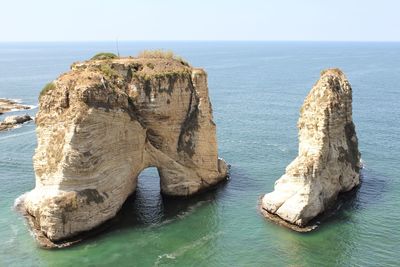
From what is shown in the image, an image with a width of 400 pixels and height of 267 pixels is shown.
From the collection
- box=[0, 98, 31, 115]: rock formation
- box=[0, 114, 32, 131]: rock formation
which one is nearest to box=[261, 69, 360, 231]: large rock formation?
box=[0, 114, 32, 131]: rock formation

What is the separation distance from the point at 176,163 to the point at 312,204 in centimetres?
1433

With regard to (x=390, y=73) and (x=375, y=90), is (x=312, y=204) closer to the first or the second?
(x=375, y=90)

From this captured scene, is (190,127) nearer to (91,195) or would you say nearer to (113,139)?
(113,139)

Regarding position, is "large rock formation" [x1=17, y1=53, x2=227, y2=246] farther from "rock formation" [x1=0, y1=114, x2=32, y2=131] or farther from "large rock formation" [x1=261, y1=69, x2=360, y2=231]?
"rock formation" [x1=0, y1=114, x2=32, y2=131]

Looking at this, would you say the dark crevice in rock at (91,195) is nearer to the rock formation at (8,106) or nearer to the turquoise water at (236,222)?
the turquoise water at (236,222)

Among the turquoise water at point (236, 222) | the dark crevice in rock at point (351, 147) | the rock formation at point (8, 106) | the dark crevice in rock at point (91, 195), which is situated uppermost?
the dark crevice in rock at point (351, 147)

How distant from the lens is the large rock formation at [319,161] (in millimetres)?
40969

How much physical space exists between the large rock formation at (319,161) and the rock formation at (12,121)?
53.6m

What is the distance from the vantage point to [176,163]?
4744 cm

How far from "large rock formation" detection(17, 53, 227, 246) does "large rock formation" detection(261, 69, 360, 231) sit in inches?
393

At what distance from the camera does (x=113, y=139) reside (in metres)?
41.4

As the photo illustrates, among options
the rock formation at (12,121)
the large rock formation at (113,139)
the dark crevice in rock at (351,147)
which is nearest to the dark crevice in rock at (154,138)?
the large rock formation at (113,139)

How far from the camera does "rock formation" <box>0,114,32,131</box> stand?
79.7 metres

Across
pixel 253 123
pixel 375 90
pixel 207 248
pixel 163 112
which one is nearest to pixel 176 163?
pixel 163 112
